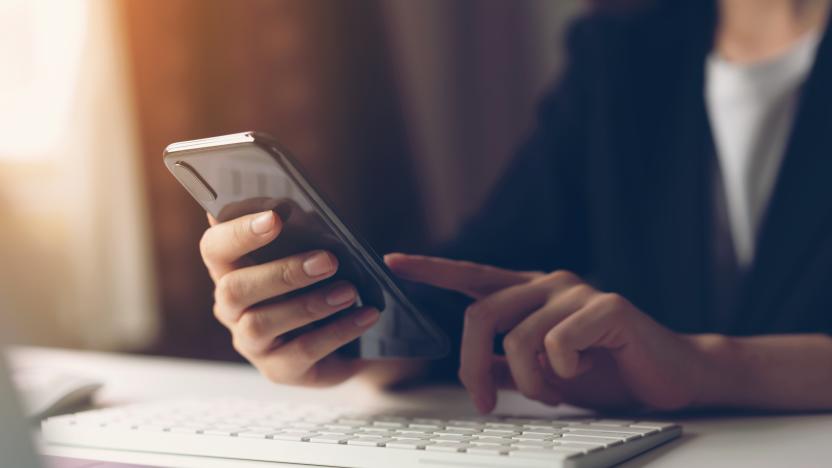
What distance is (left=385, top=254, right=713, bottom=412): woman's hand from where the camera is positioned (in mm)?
557

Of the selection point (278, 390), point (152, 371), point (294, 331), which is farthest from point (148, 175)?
point (294, 331)

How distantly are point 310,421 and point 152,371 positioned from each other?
422 millimetres

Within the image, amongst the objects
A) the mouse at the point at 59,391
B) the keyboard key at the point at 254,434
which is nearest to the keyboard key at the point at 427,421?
the keyboard key at the point at 254,434

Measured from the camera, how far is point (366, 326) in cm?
57

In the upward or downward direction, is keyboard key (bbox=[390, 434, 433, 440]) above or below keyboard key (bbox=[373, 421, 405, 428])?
above

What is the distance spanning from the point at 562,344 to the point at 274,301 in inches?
7.6

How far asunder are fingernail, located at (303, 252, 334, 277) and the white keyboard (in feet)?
0.31

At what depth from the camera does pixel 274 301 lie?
1.93ft

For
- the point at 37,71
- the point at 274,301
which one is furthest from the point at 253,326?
the point at 37,71

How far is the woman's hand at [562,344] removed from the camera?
1.83 feet

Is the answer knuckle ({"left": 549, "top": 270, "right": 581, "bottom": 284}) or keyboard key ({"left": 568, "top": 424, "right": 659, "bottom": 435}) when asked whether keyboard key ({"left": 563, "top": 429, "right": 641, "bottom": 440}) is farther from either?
knuckle ({"left": 549, "top": 270, "right": 581, "bottom": 284})

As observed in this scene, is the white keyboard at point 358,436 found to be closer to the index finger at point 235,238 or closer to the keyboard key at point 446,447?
the keyboard key at point 446,447

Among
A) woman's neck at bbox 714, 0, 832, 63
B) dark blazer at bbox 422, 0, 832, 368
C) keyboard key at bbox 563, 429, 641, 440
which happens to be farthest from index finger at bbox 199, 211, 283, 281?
woman's neck at bbox 714, 0, 832, 63

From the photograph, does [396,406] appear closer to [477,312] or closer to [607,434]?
[477,312]
